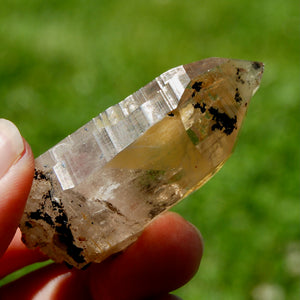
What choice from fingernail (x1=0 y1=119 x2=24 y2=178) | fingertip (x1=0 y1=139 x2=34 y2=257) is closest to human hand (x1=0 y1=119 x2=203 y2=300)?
fingertip (x1=0 y1=139 x2=34 y2=257)

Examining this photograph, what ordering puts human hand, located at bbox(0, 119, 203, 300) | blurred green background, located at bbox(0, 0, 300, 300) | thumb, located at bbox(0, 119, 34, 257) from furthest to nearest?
blurred green background, located at bbox(0, 0, 300, 300)
human hand, located at bbox(0, 119, 203, 300)
thumb, located at bbox(0, 119, 34, 257)

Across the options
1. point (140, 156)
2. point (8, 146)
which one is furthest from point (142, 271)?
point (8, 146)

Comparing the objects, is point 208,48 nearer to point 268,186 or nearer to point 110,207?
point 268,186

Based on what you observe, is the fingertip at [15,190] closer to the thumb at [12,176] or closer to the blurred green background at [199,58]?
the thumb at [12,176]

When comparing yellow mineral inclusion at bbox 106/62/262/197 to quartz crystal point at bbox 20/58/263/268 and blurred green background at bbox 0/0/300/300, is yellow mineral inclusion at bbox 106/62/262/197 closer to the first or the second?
quartz crystal point at bbox 20/58/263/268

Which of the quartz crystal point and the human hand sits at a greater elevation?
the quartz crystal point

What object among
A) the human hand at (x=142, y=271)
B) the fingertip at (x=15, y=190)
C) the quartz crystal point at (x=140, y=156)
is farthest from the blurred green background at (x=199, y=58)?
the fingertip at (x=15, y=190)
